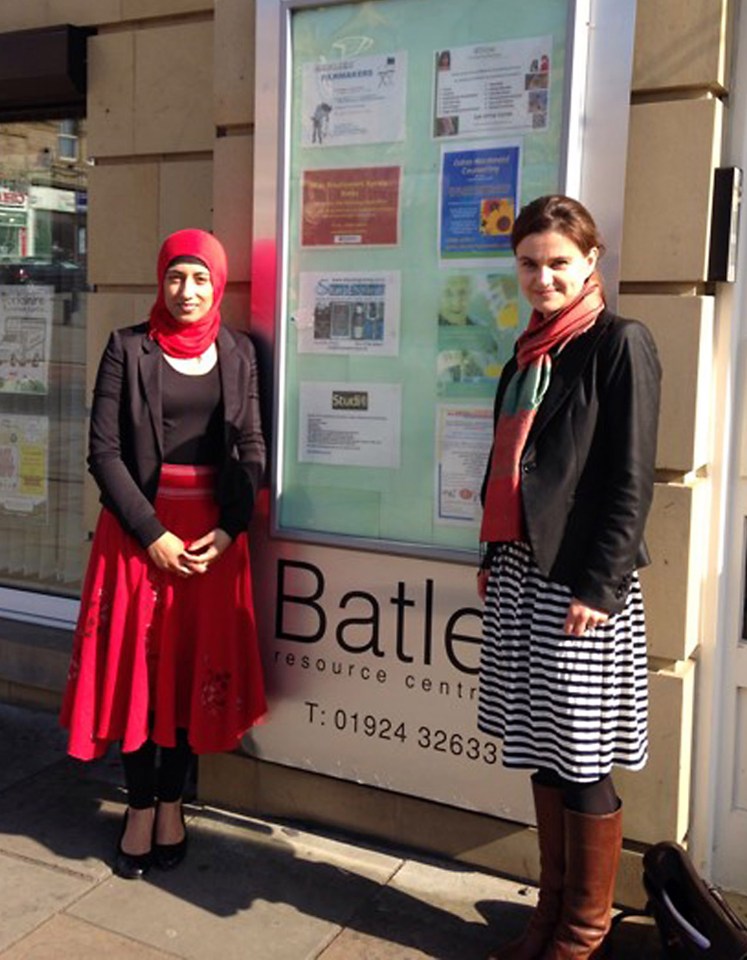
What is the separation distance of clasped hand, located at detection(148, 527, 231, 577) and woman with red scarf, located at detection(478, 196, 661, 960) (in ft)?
2.98

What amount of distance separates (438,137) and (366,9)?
1.54 ft

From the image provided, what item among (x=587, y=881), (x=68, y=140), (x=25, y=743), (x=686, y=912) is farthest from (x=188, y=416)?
(x=68, y=140)

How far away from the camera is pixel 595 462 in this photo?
2604mm

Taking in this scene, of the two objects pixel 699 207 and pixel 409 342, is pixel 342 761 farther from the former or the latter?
pixel 699 207

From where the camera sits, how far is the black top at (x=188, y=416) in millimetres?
3285

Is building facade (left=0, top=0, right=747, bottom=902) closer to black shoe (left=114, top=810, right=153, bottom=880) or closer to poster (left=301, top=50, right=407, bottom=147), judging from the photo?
A: poster (left=301, top=50, right=407, bottom=147)

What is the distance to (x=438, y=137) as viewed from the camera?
3.26 m

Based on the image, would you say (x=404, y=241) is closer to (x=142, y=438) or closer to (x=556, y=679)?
(x=142, y=438)

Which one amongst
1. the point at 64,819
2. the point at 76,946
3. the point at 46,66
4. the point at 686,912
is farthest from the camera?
the point at 46,66

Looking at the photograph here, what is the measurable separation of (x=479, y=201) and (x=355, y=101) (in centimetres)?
53

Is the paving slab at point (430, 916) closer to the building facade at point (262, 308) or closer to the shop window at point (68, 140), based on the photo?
the building facade at point (262, 308)

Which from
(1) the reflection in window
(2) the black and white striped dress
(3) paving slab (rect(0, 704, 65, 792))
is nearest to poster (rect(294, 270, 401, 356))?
(2) the black and white striped dress

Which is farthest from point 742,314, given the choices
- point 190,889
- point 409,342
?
point 190,889

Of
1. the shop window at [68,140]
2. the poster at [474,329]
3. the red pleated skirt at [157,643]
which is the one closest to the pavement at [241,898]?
the red pleated skirt at [157,643]
